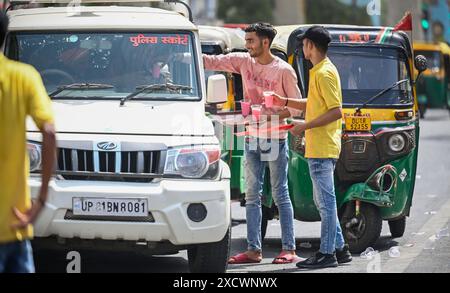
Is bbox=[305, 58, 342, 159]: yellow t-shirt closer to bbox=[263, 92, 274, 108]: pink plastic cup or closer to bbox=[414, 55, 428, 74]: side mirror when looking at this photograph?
bbox=[263, 92, 274, 108]: pink plastic cup

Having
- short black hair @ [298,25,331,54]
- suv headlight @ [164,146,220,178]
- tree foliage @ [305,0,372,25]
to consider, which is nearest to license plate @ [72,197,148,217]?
suv headlight @ [164,146,220,178]

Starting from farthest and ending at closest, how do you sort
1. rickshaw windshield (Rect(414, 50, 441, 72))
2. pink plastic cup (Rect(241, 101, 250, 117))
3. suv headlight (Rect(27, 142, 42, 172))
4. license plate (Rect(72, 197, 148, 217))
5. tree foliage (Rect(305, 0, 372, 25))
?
tree foliage (Rect(305, 0, 372, 25)) → rickshaw windshield (Rect(414, 50, 441, 72)) → pink plastic cup (Rect(241, 101, 250, 117)) → suv headlight (Rect(27, 142, 42, 172)) → license plate (Rect(72, 197, 148, 217))

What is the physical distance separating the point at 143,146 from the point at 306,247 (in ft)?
10.5

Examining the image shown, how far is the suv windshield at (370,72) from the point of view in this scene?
10.9 meters

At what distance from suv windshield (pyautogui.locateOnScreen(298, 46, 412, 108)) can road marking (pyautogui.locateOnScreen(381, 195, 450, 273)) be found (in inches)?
51.8

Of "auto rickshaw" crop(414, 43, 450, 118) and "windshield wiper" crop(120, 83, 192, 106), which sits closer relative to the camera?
"windshield wiper" crop(120, 83, 192, 106)

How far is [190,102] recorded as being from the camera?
30.7 ft

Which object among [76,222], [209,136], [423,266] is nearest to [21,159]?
[76,222]

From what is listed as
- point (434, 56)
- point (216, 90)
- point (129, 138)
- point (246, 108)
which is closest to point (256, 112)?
point (246, 108)

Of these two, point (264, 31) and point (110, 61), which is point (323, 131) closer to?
point (264, 31)

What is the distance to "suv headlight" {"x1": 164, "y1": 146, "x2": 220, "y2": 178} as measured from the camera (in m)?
8.45

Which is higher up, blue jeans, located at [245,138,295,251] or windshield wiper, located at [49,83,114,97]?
windshield wiper, located at [49,83,114,97]

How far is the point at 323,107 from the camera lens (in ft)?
31.1
